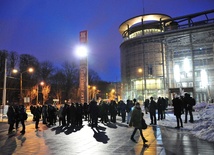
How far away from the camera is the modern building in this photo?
152 feet

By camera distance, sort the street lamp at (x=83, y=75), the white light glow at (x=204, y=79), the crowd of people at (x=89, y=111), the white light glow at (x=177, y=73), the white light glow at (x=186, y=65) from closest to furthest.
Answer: the crowd of people at (x=89, y=111)
the street lamp at (x=83, y=75)
the white light glow at (x=204, y=79)
the white light glow at (x=186, y=65)
the white light glow at (x=177, y=73)

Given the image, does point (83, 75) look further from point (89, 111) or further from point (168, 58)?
point (168, 58)

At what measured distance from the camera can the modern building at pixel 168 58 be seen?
46.3m

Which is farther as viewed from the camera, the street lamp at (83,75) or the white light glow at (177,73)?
the white light glow at (177,73)

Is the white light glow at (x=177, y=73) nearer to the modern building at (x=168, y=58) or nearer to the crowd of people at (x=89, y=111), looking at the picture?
the modern building at (x=168, y=58)

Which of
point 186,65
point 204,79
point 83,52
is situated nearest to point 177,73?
point 186,65

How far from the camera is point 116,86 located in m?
100

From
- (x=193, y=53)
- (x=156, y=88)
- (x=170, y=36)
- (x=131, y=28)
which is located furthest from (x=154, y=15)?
(x=156, y=88)

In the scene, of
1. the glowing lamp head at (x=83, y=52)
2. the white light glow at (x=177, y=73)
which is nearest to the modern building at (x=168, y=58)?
the white light glow at (x=177, y=73)

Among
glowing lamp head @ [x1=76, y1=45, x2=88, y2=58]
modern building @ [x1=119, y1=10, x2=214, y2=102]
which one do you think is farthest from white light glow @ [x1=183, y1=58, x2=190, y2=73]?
glowing lamp head @ [x1=76, y1=45, x2=88, y2=58]

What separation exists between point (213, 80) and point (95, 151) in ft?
144

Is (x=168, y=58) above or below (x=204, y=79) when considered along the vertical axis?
above

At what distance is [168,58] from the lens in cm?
5106

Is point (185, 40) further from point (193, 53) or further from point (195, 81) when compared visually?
point (195, 81)
